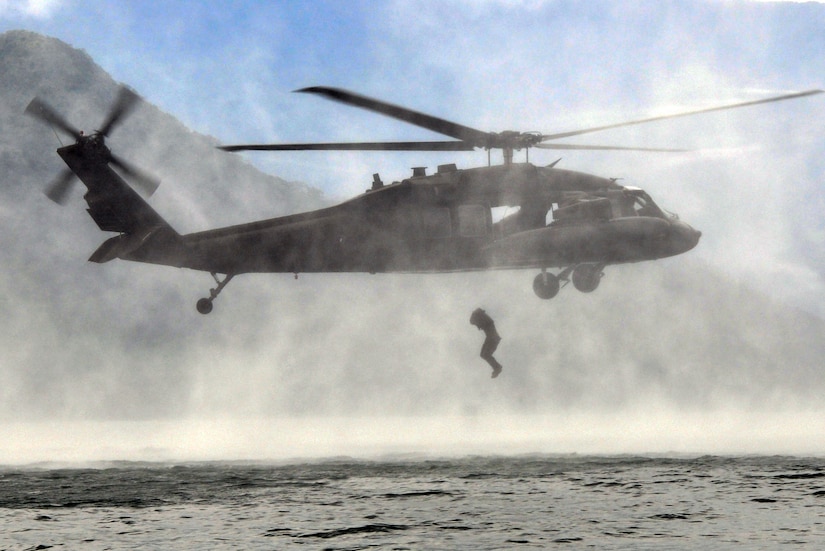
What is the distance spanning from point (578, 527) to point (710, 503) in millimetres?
5579

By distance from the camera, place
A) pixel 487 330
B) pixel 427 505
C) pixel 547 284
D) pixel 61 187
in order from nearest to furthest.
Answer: pixel 427 505
pixel 487 330
pixel 61 187
pixel 547 284

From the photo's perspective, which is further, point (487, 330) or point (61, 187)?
point (61, 187)

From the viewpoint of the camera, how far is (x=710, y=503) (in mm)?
27141

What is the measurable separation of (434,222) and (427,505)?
10.0 metres

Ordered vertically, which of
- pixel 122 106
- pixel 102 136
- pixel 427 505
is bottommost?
pixel 427 505

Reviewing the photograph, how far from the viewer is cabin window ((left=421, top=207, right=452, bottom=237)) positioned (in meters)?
33.2

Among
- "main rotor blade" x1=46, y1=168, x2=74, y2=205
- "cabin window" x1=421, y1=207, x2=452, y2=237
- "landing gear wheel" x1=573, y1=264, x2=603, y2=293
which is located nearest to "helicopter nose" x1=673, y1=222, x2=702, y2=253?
"landing gear wheel" x1=573, y1=264, x2=603, y2=293

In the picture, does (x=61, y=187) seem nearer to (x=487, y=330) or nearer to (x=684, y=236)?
(x=487, y=330)

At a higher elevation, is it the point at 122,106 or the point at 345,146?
the point at 122,106

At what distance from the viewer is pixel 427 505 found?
2747 centimetres

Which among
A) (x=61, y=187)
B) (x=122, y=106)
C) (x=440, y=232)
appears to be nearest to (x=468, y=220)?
(x=440, y=232)

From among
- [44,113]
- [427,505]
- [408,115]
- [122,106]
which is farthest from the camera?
[122,106]

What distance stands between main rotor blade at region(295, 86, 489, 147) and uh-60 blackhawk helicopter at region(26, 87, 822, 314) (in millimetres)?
94

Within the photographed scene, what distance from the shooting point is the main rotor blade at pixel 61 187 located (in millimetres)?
33688
